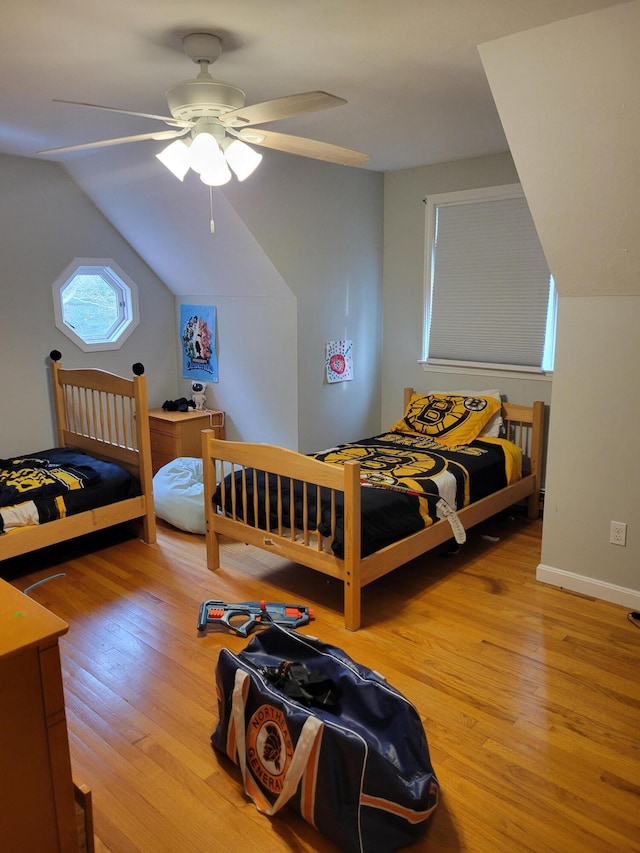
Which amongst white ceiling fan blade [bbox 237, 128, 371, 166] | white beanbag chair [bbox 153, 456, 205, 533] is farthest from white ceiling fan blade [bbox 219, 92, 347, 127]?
white beanbag chair [bbox 153, 456, 205, 533]

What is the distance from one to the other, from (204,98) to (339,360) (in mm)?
2660

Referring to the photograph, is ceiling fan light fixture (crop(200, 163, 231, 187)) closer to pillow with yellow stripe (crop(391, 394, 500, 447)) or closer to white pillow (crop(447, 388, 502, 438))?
pillow with yellow stripe (crop(391, 394, 500, 447))

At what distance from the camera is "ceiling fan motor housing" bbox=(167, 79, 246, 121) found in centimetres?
209

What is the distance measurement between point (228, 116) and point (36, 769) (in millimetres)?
1893

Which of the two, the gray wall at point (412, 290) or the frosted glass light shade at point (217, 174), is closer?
the frosted glass light shade at point (217, 174)

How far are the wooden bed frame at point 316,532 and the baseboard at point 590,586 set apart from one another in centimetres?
47

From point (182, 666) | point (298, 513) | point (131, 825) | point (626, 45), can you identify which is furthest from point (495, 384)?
point (131, 825)

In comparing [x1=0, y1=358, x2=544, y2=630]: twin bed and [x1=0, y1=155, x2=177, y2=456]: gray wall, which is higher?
[x1=0, y1=155, x2=177, y2=456]: gray wall

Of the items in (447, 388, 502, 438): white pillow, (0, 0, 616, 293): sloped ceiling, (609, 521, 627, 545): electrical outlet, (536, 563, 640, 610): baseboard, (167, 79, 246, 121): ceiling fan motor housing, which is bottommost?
(536, 563, 640, 610): baseboard

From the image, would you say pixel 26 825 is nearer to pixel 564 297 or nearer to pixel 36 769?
pixel 36 769

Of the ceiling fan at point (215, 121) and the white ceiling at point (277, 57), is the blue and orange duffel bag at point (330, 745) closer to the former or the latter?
the ceiling fan at point (215, 121)

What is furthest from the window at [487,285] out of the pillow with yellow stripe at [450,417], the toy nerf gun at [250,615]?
the toy nerf gun at [250,615]

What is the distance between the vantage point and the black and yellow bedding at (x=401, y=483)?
2.94 m

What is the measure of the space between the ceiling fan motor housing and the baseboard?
2527mm
